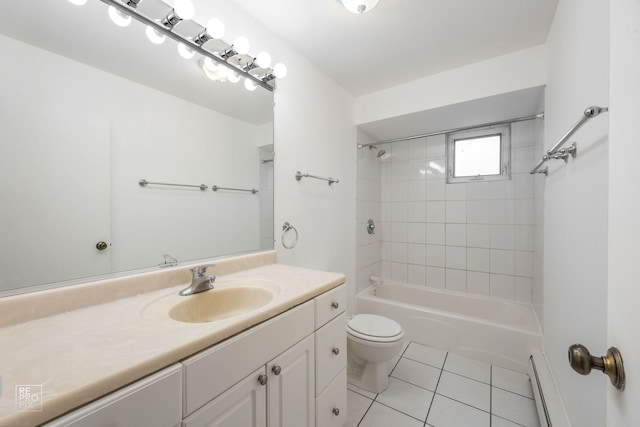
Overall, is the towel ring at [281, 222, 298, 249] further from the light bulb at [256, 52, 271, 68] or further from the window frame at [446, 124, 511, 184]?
the window frame at [446, 124, 511, 184]

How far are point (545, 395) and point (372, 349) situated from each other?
0.90 m

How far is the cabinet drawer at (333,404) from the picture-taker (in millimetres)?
1057

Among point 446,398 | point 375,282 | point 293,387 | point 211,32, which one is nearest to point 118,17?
point 211,32

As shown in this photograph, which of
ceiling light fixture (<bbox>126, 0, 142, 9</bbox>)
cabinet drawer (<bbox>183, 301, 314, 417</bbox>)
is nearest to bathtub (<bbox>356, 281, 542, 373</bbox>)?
cabinet drawer (<bbox>183, 301, 314, 417</bbox>)

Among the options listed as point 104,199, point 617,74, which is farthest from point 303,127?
point 617,74

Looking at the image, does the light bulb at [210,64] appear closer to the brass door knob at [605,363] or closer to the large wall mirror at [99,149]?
the large wall mirror at [99,149]

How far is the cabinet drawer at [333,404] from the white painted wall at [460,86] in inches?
81.1

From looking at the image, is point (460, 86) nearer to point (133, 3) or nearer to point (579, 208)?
point (579, 208)

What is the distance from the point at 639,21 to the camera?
1.17 ft

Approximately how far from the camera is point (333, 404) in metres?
1.14

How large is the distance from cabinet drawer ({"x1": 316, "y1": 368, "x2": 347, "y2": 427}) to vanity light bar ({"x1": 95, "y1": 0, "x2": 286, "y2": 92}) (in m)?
1.70

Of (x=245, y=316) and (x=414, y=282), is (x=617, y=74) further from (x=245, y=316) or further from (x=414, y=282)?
(x=414, y=282)

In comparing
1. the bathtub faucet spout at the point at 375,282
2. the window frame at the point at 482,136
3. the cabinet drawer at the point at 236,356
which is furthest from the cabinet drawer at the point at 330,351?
the window frame at the point at 482,136

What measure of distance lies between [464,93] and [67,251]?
250cm
